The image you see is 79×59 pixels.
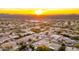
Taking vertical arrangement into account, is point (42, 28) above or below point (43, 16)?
below

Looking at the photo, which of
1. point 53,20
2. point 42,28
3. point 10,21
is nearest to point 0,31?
point 10,21

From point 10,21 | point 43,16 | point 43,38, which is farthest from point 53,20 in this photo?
point 10,21
